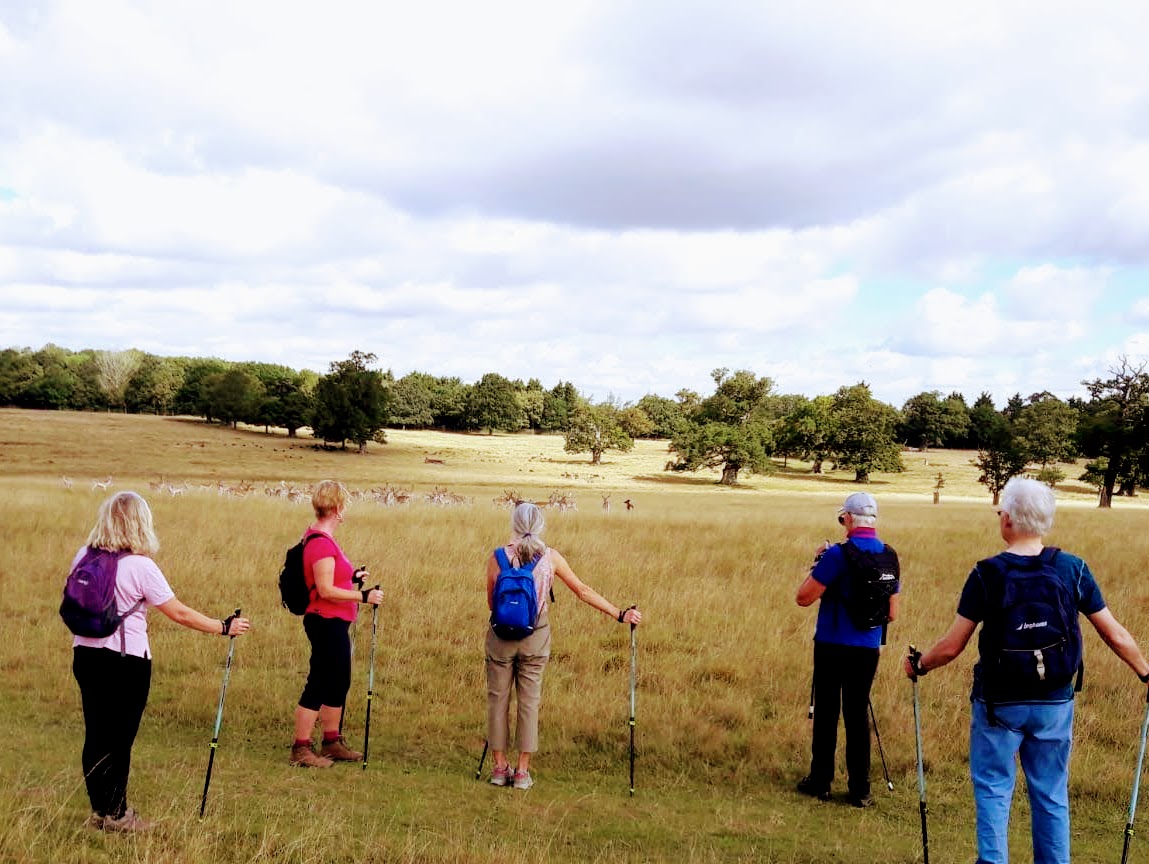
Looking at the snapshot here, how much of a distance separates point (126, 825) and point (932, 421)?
12158cm

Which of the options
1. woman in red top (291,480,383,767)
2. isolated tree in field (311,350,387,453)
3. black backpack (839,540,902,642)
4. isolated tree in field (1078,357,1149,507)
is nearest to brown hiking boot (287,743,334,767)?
woman in red top (291,480,383,767)

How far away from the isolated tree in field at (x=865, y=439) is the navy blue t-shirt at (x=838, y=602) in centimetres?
7533

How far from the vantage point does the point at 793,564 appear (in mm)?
16500

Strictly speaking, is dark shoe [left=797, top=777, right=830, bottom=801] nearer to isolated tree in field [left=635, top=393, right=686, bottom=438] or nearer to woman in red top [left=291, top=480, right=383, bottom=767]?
woman in red top [left=291, top=480, right=383, bottom=767]

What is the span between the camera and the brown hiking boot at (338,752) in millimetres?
7629

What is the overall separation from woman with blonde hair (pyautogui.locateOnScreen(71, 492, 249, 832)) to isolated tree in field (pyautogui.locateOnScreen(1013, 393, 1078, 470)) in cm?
7308

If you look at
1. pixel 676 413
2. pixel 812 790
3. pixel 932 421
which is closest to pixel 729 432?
pixel 932 421

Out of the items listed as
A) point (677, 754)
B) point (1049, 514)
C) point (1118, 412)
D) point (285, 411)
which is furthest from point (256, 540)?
point (285, 411)

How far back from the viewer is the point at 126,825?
5.27 metres

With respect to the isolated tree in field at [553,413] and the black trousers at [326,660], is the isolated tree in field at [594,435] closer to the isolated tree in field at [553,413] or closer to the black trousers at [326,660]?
the isolated tree in field at [553,413]

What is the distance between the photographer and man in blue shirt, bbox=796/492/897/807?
22.7ft

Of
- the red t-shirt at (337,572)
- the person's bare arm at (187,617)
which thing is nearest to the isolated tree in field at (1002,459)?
the red t-shirt at (337,572)

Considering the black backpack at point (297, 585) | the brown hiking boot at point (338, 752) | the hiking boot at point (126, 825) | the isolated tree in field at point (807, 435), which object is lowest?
the brown hiking boot at point (338, 752)

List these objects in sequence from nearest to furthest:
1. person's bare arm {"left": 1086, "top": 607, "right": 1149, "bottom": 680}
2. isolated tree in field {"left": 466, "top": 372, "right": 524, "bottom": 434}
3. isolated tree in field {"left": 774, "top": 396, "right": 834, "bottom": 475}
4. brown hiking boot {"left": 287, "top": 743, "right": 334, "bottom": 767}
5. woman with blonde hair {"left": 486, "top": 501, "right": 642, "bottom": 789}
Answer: person's bare arm {"left": 1086, "top": 607, "right": 1149, "bottom": 680}, woman with blonde hair {"left": 486, "top": 501, "right": 642, "bottom": 789}, brown hiking boot {"left": 287, "top": 743, "right": 334, "bottom": 767}, isolated tree in field {"left": 774, "top": 396, "right": 834, "bottom": 475}, isolated tree in field {"left": 466, "top": 372, "right": 524, "bottom": 434}
